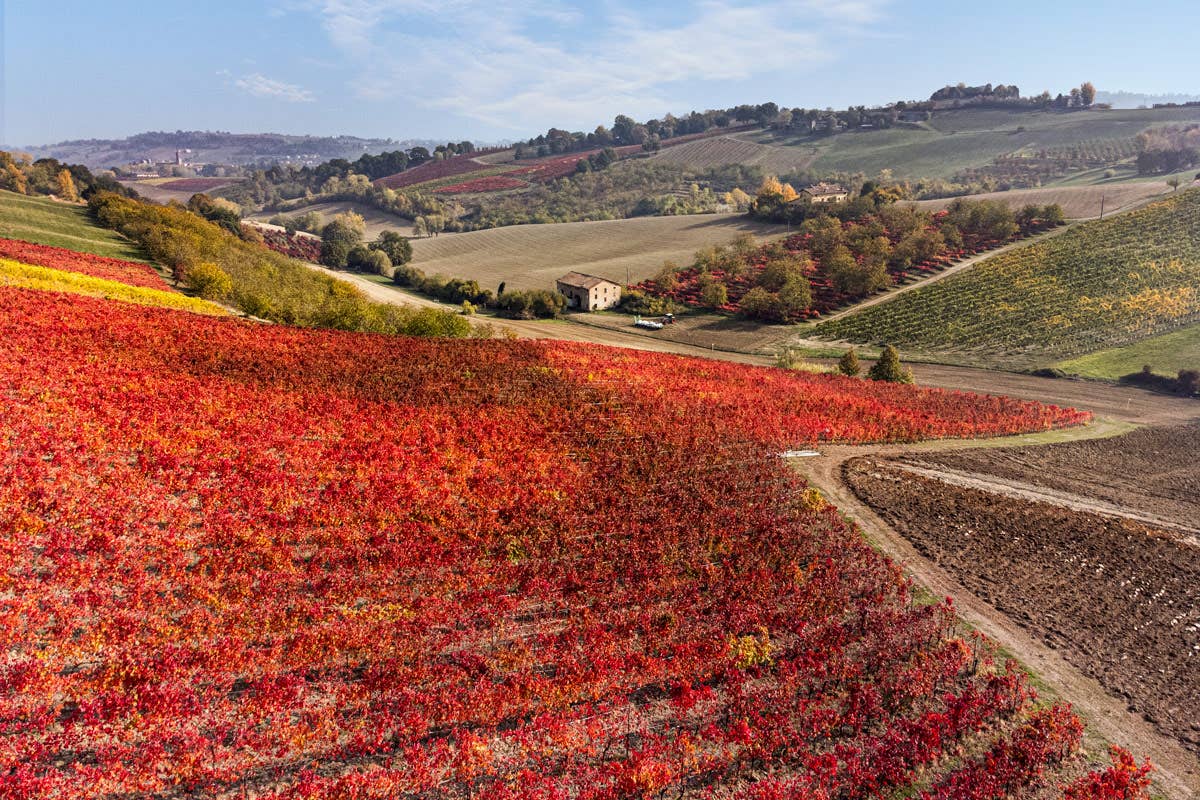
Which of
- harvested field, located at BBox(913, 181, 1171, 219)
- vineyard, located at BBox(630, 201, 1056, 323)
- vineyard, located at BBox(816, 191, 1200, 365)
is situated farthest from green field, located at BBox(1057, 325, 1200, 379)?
harvested field, located at BBox(913, 181, 1171, 219)

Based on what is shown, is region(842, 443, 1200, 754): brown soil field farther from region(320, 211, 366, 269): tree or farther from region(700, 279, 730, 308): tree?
region(320, 211, 366, 269): tree

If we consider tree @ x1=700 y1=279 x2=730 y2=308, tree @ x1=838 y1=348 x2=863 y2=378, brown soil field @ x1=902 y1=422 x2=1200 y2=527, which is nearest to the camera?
brown soil field @ x1=902 y1=422 x2=1200 y2=527

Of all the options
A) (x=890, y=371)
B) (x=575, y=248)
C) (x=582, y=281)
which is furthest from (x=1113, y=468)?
(x=575, y=248)

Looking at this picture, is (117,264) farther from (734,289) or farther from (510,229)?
(510,229)

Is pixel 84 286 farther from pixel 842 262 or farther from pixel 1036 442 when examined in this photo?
pixel 842 262

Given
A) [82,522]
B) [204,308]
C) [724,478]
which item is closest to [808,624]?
[724,478]

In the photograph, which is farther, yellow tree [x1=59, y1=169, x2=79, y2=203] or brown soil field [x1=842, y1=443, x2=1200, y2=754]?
yellow tree [x1=59, y1=169, x2=79, y2=203]
